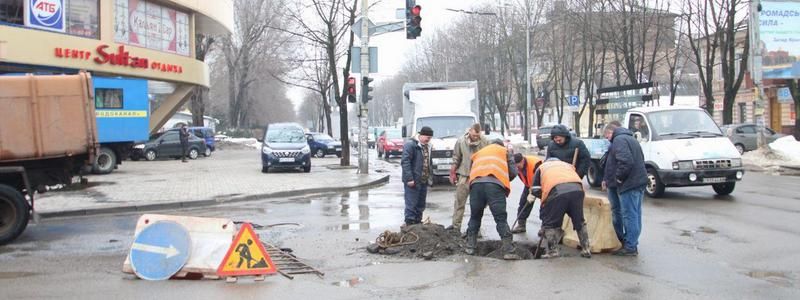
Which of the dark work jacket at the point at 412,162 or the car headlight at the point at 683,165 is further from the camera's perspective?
the car headlight at the point at 683,165

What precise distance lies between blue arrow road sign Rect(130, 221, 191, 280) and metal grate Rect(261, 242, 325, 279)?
1.07 m

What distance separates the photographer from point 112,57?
25.7 m

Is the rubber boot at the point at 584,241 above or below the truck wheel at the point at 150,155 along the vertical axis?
below

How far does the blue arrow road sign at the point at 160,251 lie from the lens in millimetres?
7086

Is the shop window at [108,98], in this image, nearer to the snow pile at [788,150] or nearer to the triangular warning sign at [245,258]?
the triangular warning sign at [245,258]

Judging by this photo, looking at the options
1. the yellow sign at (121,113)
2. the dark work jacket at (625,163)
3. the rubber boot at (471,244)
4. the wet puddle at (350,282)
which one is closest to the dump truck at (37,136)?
the wet puddle at (350,282)

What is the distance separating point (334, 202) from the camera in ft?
49.1

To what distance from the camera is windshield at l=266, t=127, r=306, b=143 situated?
24.4 meters

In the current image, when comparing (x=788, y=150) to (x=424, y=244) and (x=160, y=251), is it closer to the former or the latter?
(x=424, y=244)

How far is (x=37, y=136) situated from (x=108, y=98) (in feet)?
48.2

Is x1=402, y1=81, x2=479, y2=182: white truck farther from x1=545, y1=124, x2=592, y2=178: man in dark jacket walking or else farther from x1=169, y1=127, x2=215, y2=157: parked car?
x1=169, y1=127, x2=215, y2=157: parked car

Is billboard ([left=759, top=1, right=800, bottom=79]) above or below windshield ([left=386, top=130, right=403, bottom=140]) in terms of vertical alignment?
above

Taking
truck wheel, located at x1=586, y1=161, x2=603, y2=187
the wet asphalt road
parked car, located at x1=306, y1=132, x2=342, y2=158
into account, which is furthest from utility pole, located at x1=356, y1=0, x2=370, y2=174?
parked car, located at x1=306, y1=132, x2=342, y2=158

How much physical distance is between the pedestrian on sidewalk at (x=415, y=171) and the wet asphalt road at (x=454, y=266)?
28.9 inches
